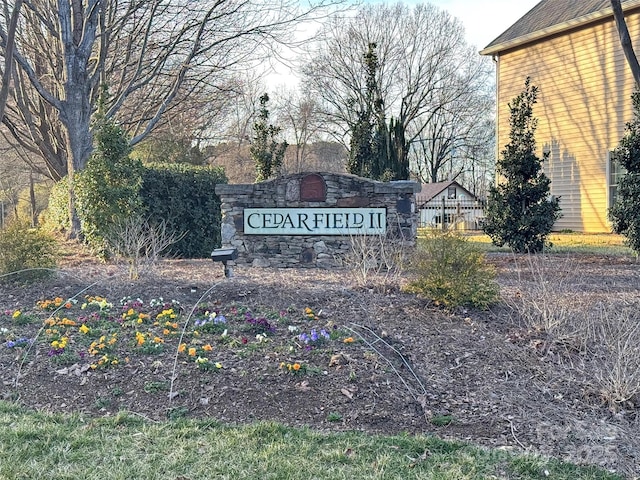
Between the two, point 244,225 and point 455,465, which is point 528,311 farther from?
point 244,225

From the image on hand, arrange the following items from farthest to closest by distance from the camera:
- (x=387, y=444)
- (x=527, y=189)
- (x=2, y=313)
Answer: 1. (x=527, y=189)
2. (x=2, y=313)
3. (x=387, y=444)

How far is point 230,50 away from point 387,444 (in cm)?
1138

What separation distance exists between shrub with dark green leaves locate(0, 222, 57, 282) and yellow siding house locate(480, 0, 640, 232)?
13248 millimetres

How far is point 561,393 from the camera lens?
3.74m

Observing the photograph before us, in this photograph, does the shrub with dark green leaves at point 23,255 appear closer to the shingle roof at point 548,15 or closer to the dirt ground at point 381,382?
the dirt ground at point 381,382

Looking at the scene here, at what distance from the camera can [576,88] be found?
15.4 m

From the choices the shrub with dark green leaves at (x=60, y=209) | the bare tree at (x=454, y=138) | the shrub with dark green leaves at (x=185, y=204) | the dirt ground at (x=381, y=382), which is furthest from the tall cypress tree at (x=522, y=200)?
the bare tree at (x=454, y=138)

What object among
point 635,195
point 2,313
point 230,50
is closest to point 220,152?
point 230,50

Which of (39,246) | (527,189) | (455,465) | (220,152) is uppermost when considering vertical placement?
(220,152)

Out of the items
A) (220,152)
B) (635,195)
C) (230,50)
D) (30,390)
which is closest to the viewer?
(30,390)

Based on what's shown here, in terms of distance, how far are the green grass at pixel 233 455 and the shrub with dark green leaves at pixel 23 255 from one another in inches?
133

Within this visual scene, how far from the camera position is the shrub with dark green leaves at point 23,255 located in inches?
249

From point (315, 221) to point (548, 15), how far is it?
1200cm

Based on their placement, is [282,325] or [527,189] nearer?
[282,325]
